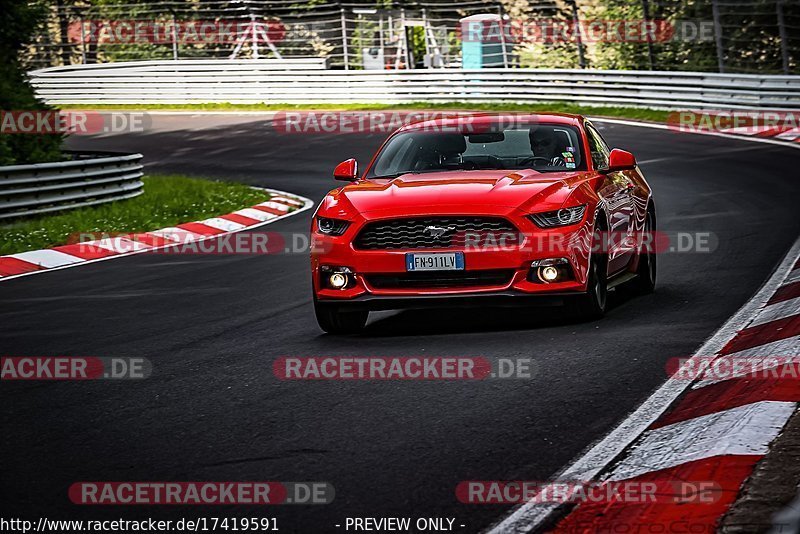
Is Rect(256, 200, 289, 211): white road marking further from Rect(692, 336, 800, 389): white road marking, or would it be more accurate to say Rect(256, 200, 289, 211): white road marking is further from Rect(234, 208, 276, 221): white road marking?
Rect(692, 336, 800, 389): white road marking

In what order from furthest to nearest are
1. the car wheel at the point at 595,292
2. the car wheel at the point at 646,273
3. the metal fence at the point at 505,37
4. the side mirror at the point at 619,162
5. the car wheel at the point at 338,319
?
1. the metal fence at the point at 505,37
2. the car wheel at the point at 646,273
3. the side mirror at the point at 619,162
4. the car wheel at the point at 338,319
5. the car wheel at the point at 595,292

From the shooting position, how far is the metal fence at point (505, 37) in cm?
3159

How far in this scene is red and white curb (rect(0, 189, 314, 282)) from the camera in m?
14.5

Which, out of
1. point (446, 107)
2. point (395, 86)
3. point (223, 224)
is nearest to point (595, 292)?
point (223, 224)

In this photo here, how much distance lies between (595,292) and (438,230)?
3.81ft

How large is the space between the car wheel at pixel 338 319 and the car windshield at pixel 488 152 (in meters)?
1.20

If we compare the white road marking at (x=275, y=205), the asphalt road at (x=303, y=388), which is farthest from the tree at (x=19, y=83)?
the asphalt road at (x=303, y=388)

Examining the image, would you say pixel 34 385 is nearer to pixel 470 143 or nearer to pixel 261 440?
pixel 261 440

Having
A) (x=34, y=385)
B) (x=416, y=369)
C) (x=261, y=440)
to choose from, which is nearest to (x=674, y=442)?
(x=261, y=440)

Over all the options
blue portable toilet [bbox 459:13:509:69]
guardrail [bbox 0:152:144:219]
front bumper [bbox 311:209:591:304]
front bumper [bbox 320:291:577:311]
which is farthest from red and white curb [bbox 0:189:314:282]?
blue portable toilet [bbox 459:13:509:69]

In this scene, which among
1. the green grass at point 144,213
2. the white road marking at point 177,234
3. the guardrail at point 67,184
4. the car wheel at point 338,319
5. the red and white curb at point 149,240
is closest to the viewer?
the car wheel at point 338,319

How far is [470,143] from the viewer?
404 inches

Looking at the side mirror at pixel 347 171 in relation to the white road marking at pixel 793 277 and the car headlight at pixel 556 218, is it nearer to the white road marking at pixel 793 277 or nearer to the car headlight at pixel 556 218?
the car headlight at pixel 556 218

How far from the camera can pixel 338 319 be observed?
940 centimetres
